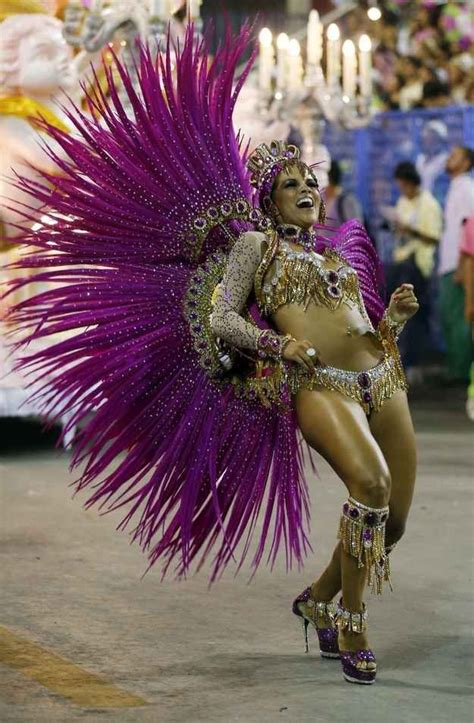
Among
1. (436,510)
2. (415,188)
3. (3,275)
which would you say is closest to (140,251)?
(436,510)

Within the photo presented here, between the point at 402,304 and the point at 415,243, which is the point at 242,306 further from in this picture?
the point at 415,243

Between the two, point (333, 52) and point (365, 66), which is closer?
point (333, 52)

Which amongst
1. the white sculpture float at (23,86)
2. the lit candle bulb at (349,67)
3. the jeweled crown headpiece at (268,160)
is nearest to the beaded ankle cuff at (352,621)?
the jeweled crown headpiece at (268,160)

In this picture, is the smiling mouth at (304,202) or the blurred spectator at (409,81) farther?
the blurred spectator at (409,81)

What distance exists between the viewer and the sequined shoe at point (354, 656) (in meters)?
4.59

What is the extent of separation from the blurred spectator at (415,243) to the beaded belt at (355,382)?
8.96 m

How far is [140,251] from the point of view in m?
5.02

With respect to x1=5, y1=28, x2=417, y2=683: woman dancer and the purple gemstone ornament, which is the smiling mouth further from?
the purple gemstone ornament

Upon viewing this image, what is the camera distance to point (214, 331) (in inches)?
187

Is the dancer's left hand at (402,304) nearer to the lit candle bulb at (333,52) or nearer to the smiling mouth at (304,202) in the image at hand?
the smiling mouth at (304,202)

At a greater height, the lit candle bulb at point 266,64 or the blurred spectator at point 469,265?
the lit candle bulb at point 266,64

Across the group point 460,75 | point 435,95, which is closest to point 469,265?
point 435,95

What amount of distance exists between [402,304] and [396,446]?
45 centimetres

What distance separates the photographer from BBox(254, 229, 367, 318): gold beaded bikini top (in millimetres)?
4750
